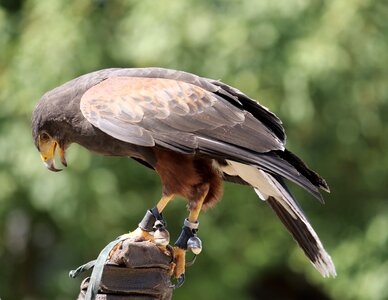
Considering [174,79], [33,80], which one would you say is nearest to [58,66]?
[33,80]

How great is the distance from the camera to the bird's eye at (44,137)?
14.8ft

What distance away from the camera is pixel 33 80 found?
7574mm

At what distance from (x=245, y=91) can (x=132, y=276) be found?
397 cm

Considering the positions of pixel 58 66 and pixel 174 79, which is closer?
pixel 174 79

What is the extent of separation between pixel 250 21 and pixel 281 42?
12.8 inches

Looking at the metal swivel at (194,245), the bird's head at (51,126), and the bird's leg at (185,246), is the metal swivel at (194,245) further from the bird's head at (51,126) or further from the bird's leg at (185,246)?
the bird's head at (51,126)

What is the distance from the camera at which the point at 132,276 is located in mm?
3680

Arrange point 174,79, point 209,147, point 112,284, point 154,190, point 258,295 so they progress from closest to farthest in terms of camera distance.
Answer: point 112,284, point 209,147, point 174,79, point 154,190, point 258,295

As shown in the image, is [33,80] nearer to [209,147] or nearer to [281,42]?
[281,42]

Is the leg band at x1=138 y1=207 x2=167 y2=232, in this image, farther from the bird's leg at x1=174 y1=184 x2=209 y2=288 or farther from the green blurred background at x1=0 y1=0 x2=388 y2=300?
the green blurred background at x1=0 y1=0 x2=388 y2=300

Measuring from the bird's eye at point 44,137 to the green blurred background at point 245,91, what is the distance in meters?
2.88

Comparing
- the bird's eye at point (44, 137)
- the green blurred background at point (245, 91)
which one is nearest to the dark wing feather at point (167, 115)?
the bird's eye at point (44, 137)

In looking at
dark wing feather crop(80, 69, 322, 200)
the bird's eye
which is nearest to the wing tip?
dark wing feather crop(80, 69, 322, 200)

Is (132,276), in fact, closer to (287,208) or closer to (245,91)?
(287,208)
